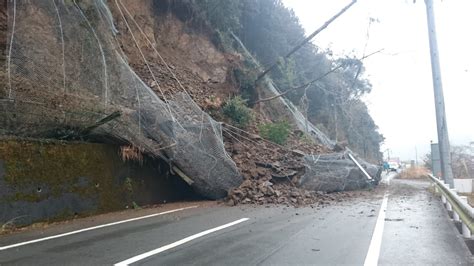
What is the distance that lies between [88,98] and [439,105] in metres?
10.8

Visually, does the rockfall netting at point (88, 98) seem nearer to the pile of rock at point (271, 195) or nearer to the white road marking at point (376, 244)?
the pile of rock at point (271, 195)

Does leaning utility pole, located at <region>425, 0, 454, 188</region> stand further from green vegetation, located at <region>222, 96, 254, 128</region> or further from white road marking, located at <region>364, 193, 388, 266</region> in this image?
green vegetation, located at <region>222, 96, 254, 128</region>

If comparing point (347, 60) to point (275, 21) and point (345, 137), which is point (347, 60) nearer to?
point (275, 21)

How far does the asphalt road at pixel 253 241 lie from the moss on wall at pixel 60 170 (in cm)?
110

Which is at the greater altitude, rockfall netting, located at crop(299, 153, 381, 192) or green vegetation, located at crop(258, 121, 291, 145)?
green vegetation, located at crop(258, 121, 291, 145)

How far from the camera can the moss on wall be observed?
8.17m

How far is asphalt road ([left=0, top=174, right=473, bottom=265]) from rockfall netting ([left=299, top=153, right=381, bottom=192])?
4.19 m

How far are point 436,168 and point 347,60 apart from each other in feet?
21.3

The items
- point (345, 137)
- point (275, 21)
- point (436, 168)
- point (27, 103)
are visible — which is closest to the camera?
point (27, 103)

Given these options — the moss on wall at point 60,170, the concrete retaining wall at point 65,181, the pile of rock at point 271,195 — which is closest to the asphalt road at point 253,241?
the concrete retaining wall at point 65,181

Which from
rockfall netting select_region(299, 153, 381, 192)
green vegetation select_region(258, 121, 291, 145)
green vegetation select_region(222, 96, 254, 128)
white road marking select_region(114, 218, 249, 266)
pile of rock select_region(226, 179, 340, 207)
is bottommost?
white road marking select_region(114, 218, 249, 266)

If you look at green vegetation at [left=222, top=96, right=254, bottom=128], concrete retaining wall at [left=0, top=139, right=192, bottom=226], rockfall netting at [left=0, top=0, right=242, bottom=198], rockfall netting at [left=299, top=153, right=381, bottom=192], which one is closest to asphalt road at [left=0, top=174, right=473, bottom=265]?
concrete retaining wall at [left=0, top=139, right=192, bottom=226]

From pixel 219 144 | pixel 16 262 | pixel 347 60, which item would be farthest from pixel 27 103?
pixel 347 60

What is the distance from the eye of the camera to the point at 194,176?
12180mm
